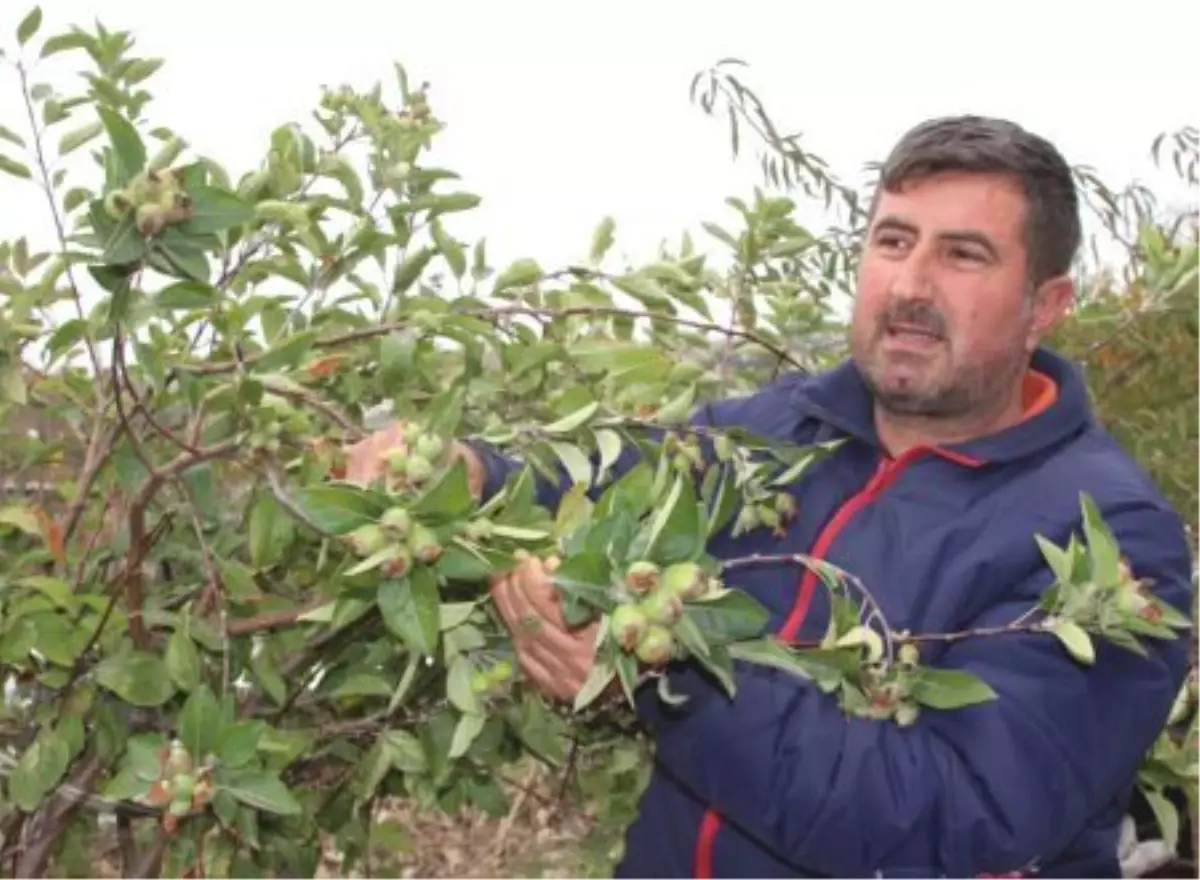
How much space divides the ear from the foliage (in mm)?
261

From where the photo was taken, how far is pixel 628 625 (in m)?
1.32

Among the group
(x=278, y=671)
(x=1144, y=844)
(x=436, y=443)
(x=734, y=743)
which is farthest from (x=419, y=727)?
(x=1144, y=844)

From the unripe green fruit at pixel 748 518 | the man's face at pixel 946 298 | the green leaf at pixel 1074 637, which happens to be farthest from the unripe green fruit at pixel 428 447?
the man's face at pixel 946 298

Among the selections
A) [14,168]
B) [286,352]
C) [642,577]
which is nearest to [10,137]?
[14,168]

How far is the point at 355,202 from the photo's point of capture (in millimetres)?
2336

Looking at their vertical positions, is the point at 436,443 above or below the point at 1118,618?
above

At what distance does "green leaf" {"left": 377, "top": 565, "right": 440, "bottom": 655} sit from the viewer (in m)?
1.41

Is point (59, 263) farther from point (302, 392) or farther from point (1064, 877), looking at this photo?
point (1064, 877)

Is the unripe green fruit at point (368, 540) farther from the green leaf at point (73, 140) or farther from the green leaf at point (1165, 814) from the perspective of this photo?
the green leaf at point (1165, 814)

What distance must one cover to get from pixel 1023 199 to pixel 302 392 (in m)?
1.13

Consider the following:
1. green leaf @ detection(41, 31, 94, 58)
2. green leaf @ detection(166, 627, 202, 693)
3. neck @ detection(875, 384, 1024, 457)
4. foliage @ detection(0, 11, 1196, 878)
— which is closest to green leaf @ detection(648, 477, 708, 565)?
foliage @ detection(0, 11, 1196, 878)

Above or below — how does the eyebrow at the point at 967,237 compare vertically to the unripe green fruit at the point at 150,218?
below

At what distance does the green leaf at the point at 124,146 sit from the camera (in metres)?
1.48

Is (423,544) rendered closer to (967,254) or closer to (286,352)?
(286,352)
